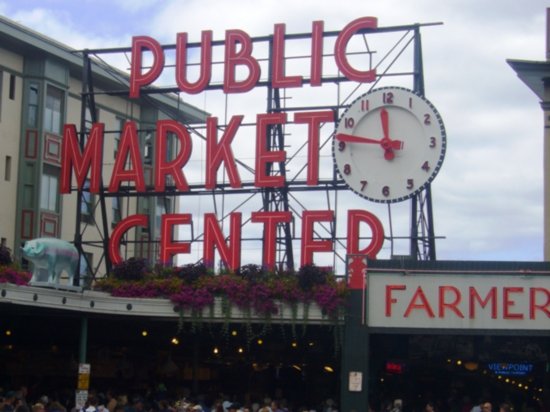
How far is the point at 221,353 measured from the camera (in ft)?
141

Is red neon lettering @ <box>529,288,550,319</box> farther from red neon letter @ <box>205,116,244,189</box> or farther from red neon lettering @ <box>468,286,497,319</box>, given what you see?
red neon letter @ <box>205,116,244,189</box>

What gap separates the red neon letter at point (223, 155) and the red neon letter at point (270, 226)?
2.44m

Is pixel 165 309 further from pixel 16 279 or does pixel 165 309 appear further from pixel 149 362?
pixel 149 362

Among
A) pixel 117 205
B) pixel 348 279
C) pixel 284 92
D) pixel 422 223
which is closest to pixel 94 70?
pixel 117 205

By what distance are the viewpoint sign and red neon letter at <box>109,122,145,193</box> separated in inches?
1.6

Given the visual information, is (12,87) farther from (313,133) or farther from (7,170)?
(313,133)

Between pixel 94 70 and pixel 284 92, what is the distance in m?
14.0

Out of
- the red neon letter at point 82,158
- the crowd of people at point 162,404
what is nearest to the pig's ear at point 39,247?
the crowd of people at point 162,404

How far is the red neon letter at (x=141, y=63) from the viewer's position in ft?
147

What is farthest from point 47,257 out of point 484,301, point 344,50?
point 344,50

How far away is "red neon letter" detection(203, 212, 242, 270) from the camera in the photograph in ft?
134

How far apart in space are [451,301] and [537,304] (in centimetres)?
251

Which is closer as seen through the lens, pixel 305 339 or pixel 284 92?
pixel 305 339

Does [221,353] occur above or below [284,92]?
below
